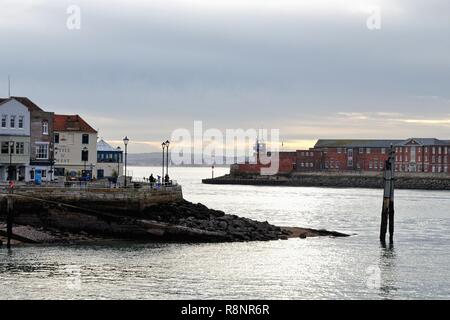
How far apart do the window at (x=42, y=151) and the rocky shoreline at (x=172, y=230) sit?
19.9m

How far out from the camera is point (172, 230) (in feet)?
186

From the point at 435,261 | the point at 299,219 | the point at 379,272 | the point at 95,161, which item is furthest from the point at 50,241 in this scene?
the point at 299,219

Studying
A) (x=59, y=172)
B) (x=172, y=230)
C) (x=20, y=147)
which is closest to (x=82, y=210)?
(x=172, y=230)

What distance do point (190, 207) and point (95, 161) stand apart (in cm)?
2669

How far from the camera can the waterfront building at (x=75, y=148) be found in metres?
85.4

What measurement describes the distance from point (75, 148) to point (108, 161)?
10.8 meters

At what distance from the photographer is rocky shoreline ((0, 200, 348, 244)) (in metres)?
54.3

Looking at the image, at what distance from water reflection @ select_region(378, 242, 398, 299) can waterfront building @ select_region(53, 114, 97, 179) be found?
38.8 meters

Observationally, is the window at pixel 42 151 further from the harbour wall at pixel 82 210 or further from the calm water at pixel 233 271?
the calm water at pixel 233 271

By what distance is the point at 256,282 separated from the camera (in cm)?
4103
